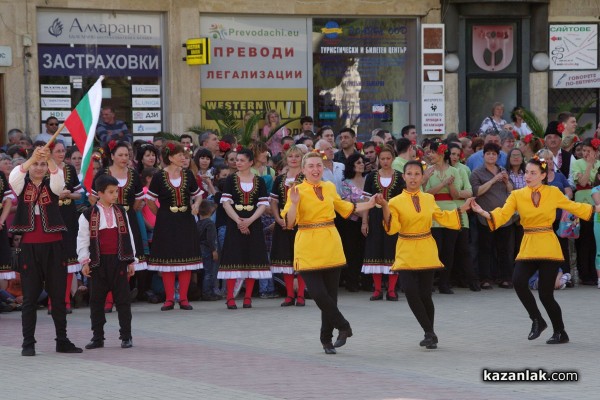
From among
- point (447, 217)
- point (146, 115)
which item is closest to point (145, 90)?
point (146, 115)

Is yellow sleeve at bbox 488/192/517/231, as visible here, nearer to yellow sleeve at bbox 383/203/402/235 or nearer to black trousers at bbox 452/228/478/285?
yellow sleeve at bbox 383/203/402/235

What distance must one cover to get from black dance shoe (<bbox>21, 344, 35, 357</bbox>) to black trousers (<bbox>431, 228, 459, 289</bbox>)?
6382 millimetres

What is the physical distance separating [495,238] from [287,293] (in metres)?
3.45

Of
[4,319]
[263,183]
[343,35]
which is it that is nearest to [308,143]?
[263,183]

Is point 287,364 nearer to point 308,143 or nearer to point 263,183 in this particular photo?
point 263,183

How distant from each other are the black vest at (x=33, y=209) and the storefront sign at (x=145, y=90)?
10853 millimetres

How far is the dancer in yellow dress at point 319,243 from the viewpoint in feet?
38.5

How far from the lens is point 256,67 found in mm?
23797

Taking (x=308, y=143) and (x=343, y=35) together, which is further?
(x=343, y=35)

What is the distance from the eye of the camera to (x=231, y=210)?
50.1 feet

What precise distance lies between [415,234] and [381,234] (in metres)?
3.85

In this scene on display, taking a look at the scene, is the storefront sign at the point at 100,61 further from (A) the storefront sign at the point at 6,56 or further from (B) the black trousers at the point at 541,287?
(B) the black trousers at the point at 541,287

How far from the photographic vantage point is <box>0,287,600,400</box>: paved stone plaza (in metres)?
9.80

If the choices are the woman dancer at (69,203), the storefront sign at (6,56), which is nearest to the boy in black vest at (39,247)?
the woman dancer at (69,203)
